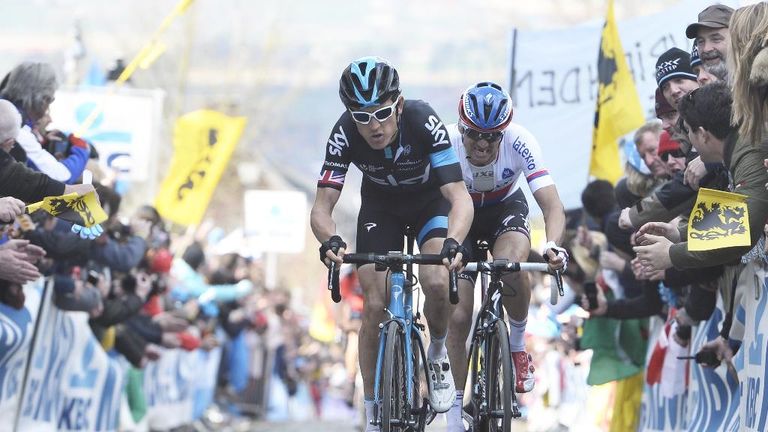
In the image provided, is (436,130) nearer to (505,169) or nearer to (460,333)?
(505,169)

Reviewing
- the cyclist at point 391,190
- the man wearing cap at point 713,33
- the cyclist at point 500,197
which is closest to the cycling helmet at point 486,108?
the cyclist at point 500,197

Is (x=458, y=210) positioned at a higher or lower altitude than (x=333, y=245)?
higher

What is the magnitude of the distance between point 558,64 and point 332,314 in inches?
733

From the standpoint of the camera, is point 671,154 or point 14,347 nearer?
point 671,154

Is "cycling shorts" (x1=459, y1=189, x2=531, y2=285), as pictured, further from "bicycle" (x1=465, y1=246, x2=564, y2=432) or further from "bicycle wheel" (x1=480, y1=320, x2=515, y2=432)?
"bicycle wheel" (x1=480, y1=320, x2=515, y2=432)

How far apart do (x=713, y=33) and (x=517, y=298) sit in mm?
2260

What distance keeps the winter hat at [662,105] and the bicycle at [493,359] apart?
162 centimetres

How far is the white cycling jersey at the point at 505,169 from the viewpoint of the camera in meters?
11.4

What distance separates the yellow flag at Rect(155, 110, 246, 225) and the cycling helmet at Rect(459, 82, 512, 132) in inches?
320

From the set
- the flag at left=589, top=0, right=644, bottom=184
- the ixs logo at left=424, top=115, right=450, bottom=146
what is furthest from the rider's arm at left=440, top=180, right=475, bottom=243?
the flag at left=589, top=0, right=644, bottom=184

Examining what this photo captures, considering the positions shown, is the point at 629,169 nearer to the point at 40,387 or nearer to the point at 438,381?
the point at 438,381

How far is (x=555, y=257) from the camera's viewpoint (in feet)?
34.2

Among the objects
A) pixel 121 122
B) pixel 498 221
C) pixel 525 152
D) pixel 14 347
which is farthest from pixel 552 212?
pixel 121 122

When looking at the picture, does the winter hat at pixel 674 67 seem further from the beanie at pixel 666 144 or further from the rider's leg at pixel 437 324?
the rider's leg at pixel 437 324
